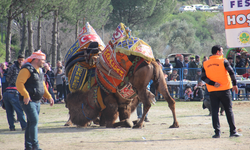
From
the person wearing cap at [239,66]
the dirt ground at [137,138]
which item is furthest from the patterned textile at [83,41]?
the person wearing cap at [239,66]

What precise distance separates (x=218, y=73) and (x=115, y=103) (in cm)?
282

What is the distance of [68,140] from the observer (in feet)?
21.9

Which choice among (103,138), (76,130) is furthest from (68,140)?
(76,130)

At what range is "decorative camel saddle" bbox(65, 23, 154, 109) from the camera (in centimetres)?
769

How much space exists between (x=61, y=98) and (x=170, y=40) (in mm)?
38681

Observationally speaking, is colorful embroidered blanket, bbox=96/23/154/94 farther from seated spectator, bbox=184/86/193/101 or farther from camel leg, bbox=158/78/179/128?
seated spectator, bbox=184/86/193/101

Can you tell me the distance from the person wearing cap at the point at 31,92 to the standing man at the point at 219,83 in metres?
3.43

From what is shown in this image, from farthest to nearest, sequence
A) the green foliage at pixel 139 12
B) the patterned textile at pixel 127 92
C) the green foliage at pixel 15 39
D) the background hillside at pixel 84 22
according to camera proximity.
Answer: the green foliage at pixel 15 39 < the green foliage at pixel 139 12 < the background hillside at pixel 84 22 < the patterned textile at pixel 127 92

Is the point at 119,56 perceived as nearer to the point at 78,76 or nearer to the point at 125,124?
the point at 78,76

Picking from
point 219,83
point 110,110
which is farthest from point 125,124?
point 219,83

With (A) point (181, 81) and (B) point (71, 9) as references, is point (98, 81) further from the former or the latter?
(B) point (71, 9)

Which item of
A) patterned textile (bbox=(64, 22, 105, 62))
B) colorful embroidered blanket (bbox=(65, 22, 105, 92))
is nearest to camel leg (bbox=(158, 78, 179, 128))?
colorful embroidered blanket (bbox=(65, 22, 105, 92))

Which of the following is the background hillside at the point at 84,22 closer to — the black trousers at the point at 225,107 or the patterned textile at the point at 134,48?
the patterned textile at the point at 134,48

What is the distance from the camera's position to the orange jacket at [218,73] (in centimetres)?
655
